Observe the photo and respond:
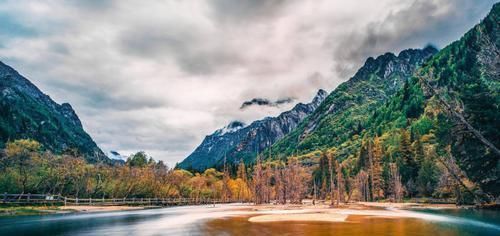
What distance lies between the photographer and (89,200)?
66812 mm

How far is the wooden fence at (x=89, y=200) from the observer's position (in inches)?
1933

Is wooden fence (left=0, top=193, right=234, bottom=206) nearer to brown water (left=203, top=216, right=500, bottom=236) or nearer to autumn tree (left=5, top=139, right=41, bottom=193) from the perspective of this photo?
autumn tree (left=5, top=139, right=41, bottom=193)

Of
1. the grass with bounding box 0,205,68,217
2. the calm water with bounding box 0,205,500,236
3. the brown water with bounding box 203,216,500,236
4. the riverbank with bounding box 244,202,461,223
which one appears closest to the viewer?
the brown water with bounding box 203,216,500,236

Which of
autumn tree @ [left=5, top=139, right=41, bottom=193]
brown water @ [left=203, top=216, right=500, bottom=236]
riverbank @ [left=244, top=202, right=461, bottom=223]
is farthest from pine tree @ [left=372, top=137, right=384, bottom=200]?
autumn tree @ [left=5, top=139, right=41, bottom=193]

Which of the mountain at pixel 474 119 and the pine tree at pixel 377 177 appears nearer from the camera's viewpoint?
the mountain at pixel 474 119

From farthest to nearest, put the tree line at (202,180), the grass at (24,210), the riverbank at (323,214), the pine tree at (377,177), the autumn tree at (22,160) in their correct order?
the pine tree at (377,177)
the tree line at (202,180)
the autumn tree at (22,160)
the grass at (24,210)
the riverbank at (323,214)

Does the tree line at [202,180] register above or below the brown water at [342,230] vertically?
above

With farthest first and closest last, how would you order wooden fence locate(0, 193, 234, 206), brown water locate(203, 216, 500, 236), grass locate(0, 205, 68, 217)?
wooden fence locate(0, 193, 234, 206), grass locate(0, 205, 68, 217), brown water locate(203, 216, 500, 236)

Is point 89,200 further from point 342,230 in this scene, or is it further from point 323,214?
point 342,230

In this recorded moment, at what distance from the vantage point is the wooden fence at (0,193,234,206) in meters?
49.1

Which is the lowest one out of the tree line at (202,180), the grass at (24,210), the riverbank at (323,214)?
the riverbank at (323,214)

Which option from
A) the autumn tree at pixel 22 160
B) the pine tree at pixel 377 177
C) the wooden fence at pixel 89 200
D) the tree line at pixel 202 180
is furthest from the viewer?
the pine tree at pixel 377 177

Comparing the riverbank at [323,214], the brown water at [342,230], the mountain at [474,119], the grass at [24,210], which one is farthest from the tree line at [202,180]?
the riverbank at [323,214]

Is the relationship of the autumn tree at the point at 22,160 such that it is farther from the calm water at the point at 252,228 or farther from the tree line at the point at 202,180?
the calm water at the point at 252,228
